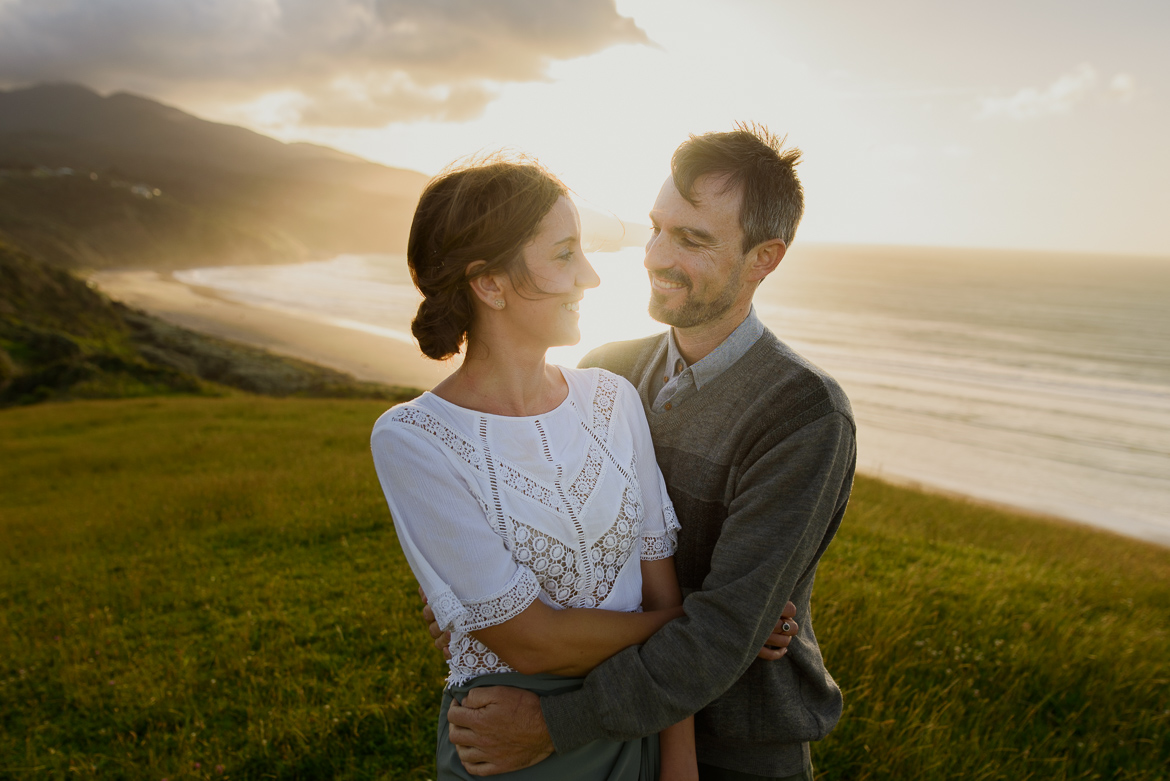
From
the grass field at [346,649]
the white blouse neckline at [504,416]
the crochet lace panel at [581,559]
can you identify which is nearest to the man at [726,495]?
the crochet lace panel at [581,559]

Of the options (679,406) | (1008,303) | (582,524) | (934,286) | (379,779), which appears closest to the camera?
(582,524)

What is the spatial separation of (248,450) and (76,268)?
258ft

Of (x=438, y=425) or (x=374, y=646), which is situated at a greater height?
(x=438, y=425)

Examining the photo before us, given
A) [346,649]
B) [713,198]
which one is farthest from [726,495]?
[346,649]

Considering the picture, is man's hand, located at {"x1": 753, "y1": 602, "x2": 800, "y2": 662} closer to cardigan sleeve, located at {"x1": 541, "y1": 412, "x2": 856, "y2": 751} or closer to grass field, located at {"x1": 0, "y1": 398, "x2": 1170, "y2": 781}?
cardigan sleeve, located at {"x1": 541, "y1": 412, "x2": 856, "y2": 751}

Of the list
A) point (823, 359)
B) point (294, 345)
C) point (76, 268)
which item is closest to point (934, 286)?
point (823, 359)

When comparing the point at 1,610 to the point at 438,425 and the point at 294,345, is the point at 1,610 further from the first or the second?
the point at 294,345

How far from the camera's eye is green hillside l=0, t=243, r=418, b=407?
75.3ft

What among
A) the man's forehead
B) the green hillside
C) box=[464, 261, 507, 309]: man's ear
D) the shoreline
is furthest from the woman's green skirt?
the green hillside

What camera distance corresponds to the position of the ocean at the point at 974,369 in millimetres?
18000

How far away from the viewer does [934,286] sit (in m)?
89.2

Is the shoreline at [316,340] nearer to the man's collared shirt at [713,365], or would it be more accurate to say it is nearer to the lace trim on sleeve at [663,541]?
the man's collared shirt at [713,365]

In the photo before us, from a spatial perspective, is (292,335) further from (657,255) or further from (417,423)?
(417,423)

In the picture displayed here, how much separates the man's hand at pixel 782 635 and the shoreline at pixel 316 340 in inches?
665
